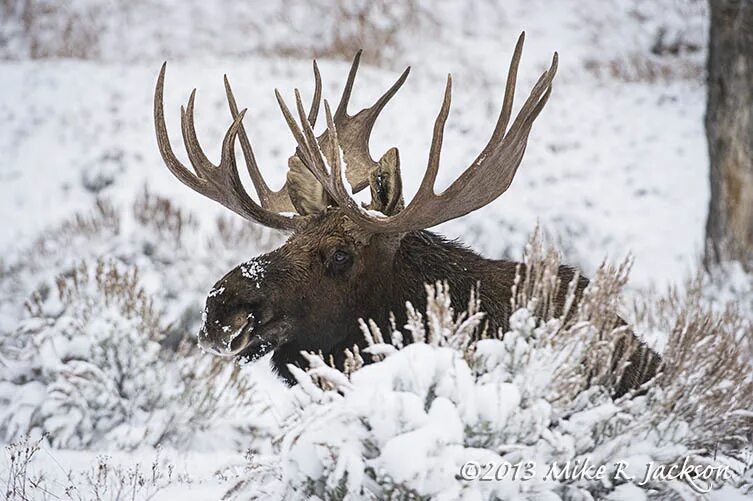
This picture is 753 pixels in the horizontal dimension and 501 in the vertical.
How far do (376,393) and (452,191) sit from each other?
40.4 inches

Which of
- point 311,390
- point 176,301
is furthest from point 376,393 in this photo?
point 176,301

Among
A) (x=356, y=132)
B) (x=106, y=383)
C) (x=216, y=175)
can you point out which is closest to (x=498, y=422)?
(x=216, y=175)

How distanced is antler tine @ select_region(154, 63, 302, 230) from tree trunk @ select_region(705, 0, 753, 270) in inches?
199

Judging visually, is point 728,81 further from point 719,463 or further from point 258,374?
point 719,463

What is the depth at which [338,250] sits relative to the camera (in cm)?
356

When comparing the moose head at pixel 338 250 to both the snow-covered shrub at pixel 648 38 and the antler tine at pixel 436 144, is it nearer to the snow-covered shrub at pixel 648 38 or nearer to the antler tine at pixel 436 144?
the antler tine at pixel 436 144

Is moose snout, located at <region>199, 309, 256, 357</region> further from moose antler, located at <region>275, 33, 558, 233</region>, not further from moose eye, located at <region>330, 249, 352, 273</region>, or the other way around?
moose antler, located at <region>275, 33, 558, 233</region>

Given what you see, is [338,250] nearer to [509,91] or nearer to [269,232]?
[509,91]

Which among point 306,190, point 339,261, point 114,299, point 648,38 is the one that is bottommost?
point 114,299

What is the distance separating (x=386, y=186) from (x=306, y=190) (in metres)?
0.41

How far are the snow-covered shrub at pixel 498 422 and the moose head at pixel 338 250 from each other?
0.47 metres

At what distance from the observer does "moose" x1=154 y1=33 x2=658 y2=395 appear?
3254 mm

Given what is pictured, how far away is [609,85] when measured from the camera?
528 inches

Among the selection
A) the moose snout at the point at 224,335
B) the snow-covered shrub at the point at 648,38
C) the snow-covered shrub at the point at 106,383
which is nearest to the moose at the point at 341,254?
the moose snout at the point at 224,335
